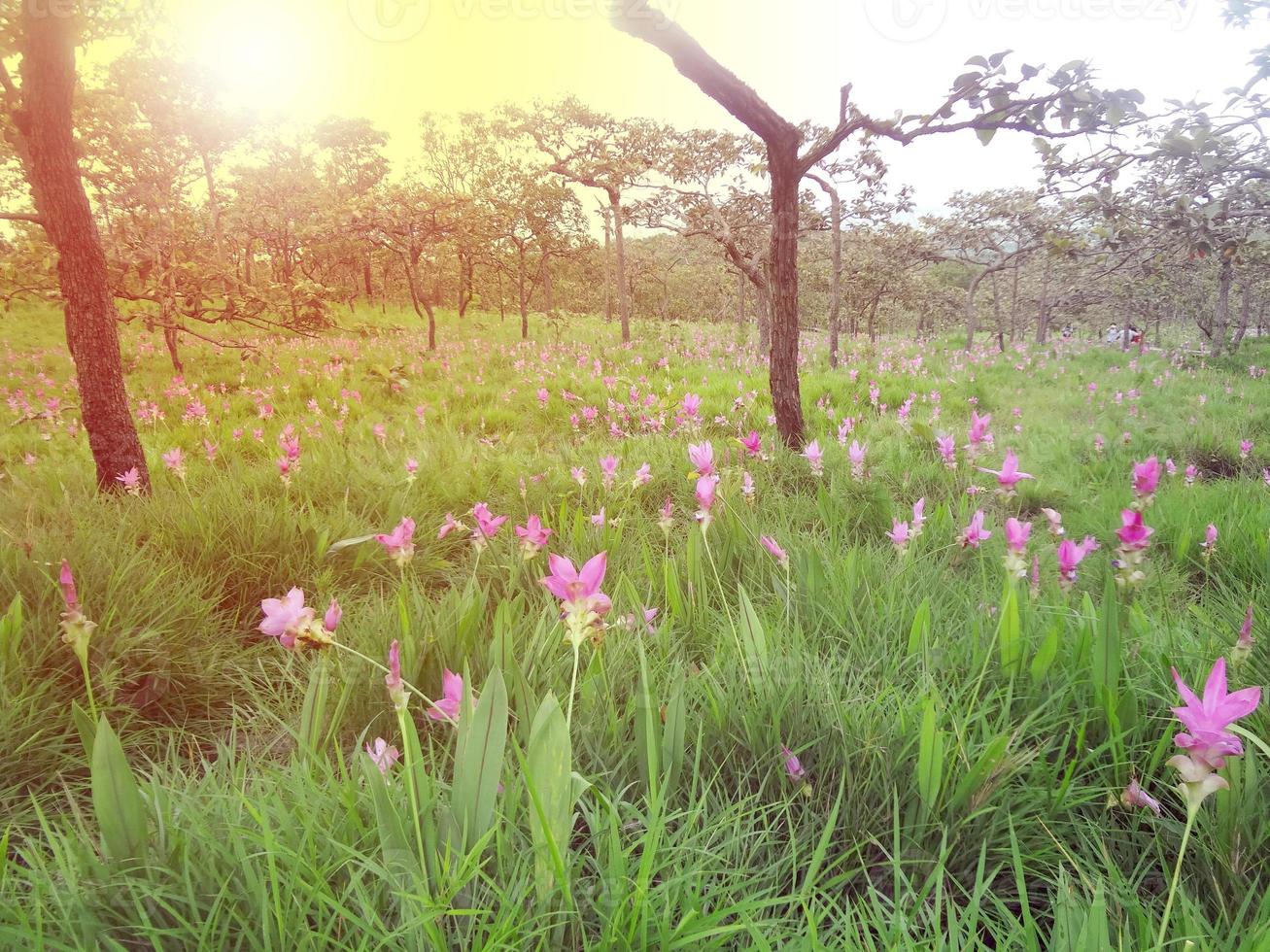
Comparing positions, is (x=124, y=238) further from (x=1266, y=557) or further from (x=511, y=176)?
(x=511, y=176)

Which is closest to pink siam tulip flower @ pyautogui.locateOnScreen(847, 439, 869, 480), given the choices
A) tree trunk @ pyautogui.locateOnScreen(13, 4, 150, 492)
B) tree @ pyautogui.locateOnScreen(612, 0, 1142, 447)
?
tree @ pyautogui.locateOnScreen(612, 0, 1142, 447)

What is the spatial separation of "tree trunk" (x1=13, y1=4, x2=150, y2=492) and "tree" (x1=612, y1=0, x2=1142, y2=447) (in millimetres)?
2964

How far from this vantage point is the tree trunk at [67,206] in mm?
3055

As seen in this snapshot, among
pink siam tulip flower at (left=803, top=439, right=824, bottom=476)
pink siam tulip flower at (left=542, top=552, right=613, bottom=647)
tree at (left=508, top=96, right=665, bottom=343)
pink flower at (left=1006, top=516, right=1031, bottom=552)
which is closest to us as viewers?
pink siam tulip flower at (left=542, top=552, right=613, bottom=647)

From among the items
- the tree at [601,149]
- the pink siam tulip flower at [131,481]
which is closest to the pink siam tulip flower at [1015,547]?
the pink siam tulip flower at [131,481]

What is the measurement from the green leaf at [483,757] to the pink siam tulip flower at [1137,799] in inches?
49.2

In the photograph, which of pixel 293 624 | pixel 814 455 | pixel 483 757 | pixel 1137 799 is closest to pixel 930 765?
pixel 1137 799

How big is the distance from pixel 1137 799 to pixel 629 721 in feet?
3.70

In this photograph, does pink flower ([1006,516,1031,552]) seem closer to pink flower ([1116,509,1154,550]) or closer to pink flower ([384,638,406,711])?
pink flower ([1116,509,1154,550])

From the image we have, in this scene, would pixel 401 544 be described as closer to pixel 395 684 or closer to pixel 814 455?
pixel 395 684

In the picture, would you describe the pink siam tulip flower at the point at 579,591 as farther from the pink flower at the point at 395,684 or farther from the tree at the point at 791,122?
the tree at the point at 791,122

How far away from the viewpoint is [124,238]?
3.89 meters

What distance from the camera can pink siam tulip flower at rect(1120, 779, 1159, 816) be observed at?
1217 millimetres

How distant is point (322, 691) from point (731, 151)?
53.7 feet
